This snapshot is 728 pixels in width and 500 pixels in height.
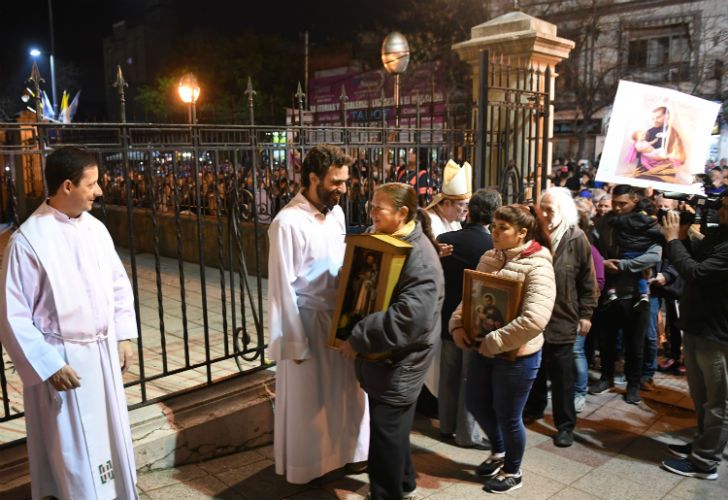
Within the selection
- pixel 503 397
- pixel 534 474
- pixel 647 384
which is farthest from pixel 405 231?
pixel 647 384

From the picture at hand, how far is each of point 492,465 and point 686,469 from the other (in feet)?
4.15

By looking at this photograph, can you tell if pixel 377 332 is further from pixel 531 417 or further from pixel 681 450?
pixel 681 450

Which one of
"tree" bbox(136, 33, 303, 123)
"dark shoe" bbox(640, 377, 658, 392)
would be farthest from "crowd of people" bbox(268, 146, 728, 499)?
"tree" bbox(136, 33, 303, 123)

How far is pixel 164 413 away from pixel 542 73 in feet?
17.5

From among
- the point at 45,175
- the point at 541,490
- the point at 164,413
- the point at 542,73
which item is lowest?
the point at 541,490

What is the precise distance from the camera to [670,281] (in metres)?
5.57

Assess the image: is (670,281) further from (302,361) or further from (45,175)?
(45,175)

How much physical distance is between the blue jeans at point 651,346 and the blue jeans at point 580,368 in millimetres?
905

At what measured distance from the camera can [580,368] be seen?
16.3 feet

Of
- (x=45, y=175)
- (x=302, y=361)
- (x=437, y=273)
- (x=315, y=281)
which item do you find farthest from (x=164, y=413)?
(x=437, y=273)

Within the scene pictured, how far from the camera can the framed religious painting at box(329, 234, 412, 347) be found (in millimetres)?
3000

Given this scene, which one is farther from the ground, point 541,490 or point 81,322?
point 81,322

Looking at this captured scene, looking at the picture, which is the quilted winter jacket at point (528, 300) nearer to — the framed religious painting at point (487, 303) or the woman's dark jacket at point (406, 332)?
the framed religious painting at point (487, 303)

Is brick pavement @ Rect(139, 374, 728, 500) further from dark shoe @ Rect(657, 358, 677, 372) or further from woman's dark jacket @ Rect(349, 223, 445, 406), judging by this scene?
dark shoe @ Rect(657, 358, 677, 372)
